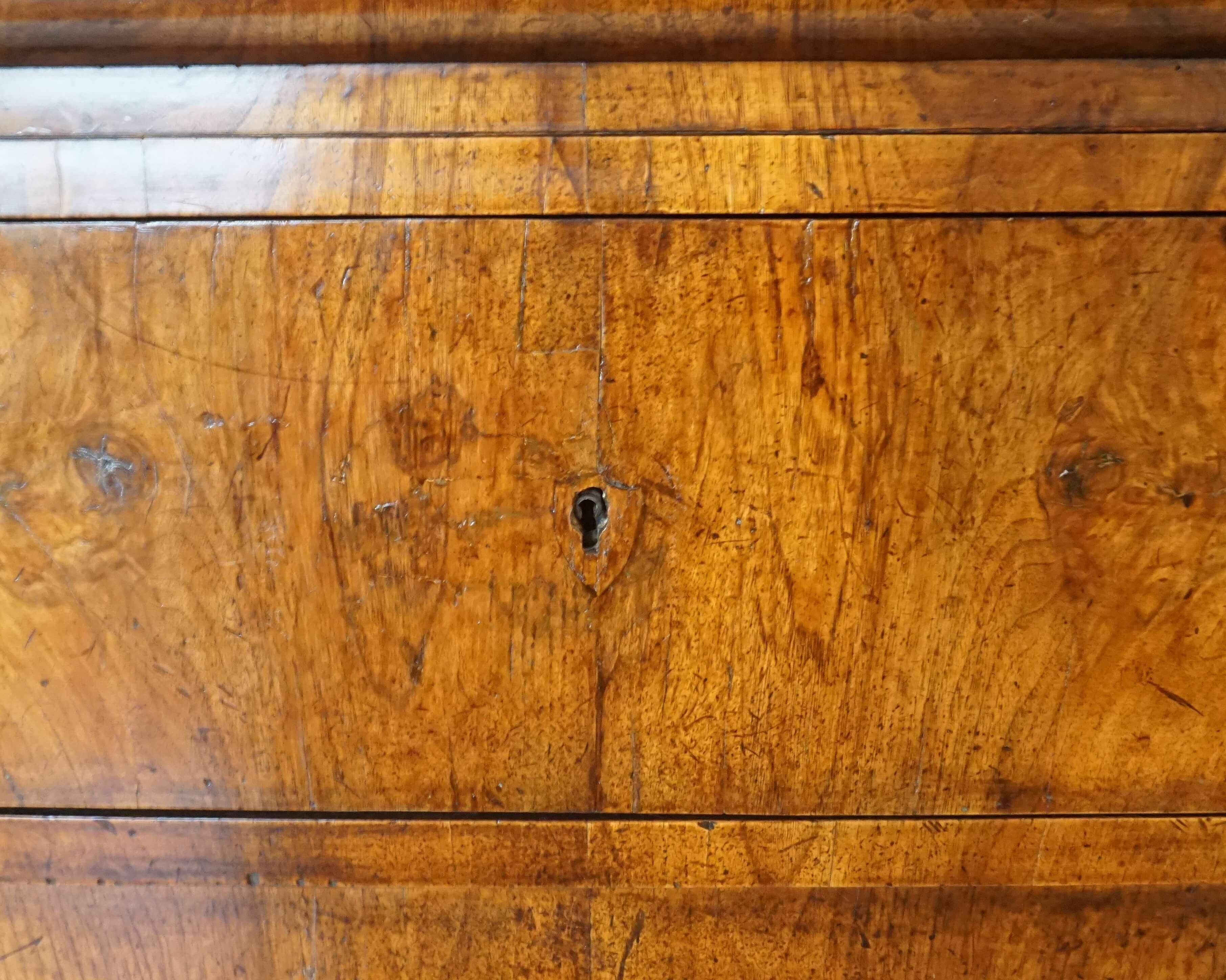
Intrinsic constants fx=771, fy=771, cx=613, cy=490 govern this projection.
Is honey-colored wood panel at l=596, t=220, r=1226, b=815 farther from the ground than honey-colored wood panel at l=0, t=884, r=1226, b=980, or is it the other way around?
honey-colored wood panel at l=596, t=220, r=1226, b=815

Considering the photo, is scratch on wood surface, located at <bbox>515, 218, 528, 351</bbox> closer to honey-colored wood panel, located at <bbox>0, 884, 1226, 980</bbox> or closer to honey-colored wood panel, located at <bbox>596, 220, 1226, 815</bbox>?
honey-colored wood panel, located at <bbox>596, 220, 1226, 815</bbox>

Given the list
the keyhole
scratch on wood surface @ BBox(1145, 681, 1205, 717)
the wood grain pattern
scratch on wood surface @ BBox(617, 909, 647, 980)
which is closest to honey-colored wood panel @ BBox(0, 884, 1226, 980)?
scratch on wood surface @ BBox(617, 909, 647, 980)

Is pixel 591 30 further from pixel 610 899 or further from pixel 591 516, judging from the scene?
pixel 610 899

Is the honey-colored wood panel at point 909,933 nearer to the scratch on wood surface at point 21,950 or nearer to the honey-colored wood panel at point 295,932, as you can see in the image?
the honey-colored wood panel at point 295,932

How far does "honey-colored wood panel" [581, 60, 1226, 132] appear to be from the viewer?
0.62 m

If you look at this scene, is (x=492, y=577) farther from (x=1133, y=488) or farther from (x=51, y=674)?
(x=1133, y=488)

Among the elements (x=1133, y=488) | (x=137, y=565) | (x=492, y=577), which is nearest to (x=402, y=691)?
(x=492, y=577)

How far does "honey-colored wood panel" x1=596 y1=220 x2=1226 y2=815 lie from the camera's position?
62 cm

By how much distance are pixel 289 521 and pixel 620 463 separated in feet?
0.91

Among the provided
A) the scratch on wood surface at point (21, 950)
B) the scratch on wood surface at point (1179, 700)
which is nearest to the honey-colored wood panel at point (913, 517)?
the scratch on wood surface at point (1179, 700)

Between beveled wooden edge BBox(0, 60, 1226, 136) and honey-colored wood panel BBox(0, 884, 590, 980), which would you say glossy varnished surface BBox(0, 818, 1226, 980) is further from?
beveled wooden edge BBox(0, 60, 1226, 136)

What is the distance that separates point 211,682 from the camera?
0.65m

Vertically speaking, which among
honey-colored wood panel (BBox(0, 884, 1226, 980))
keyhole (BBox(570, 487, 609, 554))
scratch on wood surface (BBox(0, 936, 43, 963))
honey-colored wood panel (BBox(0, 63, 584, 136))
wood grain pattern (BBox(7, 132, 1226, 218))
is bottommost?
scratch on wood surface (BBox(0, 936, 43, 963))

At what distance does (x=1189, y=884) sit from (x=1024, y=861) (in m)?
0.15
